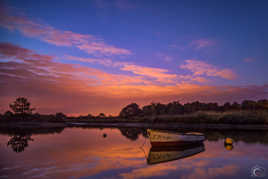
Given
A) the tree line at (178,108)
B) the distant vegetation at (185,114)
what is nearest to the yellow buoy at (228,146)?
the distant vegetation at (185,114)

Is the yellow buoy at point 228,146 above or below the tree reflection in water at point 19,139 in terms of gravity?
below

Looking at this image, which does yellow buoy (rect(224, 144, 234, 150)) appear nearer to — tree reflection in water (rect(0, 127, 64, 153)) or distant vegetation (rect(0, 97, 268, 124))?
tree reflection in water (rect(0, 127, 64, 153))

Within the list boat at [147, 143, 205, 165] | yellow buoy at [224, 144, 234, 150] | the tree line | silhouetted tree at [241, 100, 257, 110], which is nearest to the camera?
boat at [147, 143, 205, 165]

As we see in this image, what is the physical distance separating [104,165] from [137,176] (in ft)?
10.8

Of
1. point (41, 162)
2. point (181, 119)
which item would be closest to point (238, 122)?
point (181, 119)

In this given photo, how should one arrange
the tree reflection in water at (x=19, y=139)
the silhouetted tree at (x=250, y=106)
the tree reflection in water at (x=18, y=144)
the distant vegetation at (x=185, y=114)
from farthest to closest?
the silhouetted tree at (x=250, y=106) < the distant vegetation at (x=185, y=114) < the tree reflection in water at (x=19, y=139) < the tree reflection in water at (x=18, y=144)

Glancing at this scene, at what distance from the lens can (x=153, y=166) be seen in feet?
47.6

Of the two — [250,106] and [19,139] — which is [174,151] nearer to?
[19,139]

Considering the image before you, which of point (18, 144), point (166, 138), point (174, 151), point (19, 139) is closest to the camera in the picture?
point (174, 151)

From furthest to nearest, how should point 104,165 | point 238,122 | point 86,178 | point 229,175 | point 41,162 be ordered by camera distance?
1. point 238,122
2. point 41,162
3. point 104,165
4. point 229,175
5. point 86,178

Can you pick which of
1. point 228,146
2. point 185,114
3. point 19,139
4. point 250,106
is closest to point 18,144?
point 19,139

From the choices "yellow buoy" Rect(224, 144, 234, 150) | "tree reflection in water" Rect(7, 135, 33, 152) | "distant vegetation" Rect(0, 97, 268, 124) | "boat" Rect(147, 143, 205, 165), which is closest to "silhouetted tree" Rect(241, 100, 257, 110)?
"distant vegetation" Rect(0, 97, 268, 124)

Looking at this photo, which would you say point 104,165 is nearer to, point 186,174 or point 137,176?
point 137,176

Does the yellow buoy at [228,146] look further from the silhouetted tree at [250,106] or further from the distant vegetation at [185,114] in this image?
the silhouetted tree at [250,106]
